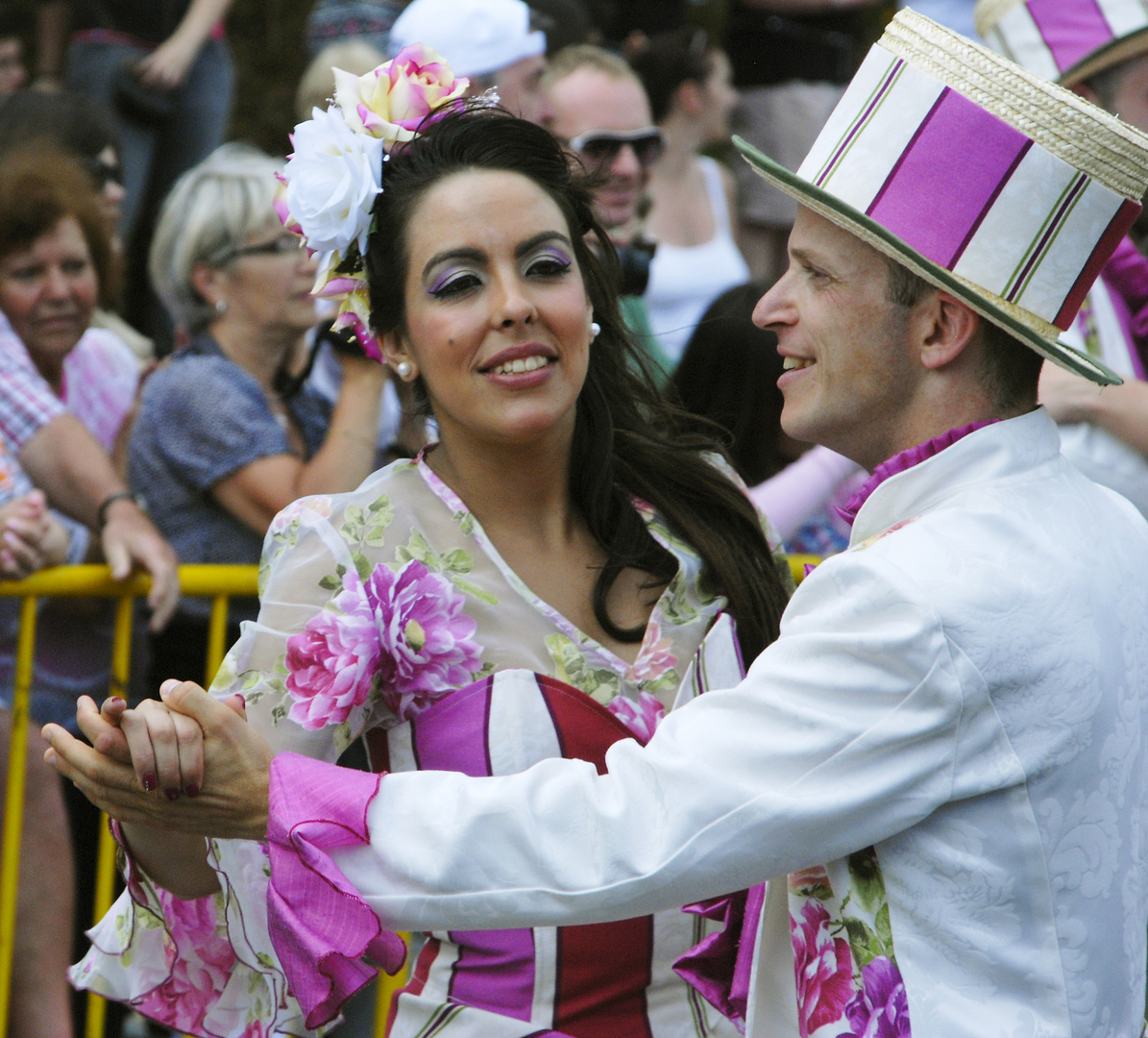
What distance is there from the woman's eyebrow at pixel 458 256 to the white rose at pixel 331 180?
0.15 meters

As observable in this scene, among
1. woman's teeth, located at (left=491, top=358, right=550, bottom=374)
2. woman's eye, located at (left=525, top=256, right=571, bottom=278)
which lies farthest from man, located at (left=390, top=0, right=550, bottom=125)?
woman's teeth, located at (left=491, top=358, right=550, bottom=374)

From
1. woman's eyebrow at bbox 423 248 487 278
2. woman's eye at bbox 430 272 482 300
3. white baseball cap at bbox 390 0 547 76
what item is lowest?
white baseball cap at bbox 390 0 547 76

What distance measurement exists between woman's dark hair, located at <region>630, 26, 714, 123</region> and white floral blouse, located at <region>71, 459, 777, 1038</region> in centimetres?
351

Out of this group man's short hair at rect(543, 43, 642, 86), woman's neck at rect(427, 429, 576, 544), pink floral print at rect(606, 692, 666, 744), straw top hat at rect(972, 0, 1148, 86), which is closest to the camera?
pink floral print at rect(606, 692, 666, 744)

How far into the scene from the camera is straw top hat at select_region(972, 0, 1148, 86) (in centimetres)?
357

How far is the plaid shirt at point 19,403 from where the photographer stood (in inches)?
140

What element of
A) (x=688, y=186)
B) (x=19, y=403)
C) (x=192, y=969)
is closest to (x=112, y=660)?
(x=19, y=403)

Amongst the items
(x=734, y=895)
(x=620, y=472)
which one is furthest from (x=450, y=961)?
(x=620, y=472)

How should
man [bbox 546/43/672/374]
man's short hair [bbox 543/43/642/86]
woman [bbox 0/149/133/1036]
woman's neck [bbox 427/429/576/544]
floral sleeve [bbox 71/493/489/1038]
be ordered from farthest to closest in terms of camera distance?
man's short hair [bbox 543/43/642/86] → man [bbox 546/43/672/374] → woman [bbox 0/149/133/1036] → woman's neck [bbox 427/429/576/544] → floral sleeve [bbox 71/493/489/1038]

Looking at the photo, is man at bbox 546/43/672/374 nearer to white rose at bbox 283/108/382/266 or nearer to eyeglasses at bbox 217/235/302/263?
eyeglasses at bbox 217/235/302/263

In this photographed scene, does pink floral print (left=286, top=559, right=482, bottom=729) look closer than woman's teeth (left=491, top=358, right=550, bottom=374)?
Yes

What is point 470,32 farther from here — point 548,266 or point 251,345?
point 548,266

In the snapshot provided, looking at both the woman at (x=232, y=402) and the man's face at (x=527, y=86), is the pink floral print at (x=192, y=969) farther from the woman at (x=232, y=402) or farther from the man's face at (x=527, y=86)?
the man's face at (x=527, y=86)

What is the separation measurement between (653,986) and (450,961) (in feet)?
1.02
